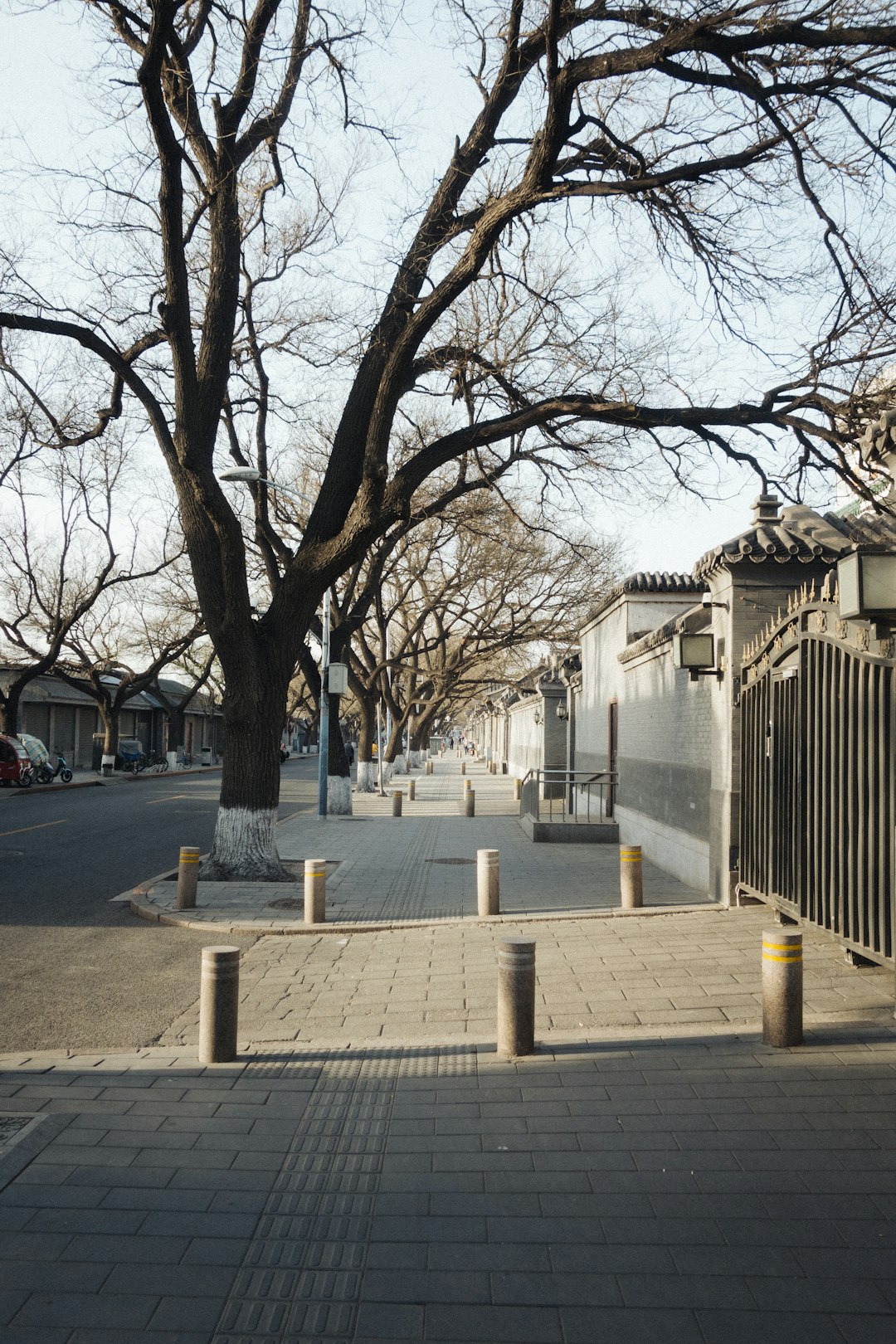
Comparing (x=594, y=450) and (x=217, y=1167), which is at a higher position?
(x=594, y=450)

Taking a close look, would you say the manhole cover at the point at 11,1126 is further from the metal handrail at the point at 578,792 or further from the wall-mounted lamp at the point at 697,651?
the metal handrail at the point at 578,792

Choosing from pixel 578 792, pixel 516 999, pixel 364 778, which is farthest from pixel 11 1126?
pixel 364 778

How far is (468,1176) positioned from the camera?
13.9 ft

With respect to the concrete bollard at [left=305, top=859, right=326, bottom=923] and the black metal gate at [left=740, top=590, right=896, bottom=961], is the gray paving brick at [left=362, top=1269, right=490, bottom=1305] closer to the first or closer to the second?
the black metal gate at [left=740, top=590, right=896, bottom=961]

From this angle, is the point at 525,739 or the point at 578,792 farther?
the point at 525,739

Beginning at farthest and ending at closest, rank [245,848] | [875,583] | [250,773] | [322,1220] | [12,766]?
1. [12,766]
2. [245,848]
3. [250,773]
4. [875,583]
5. [322,1220]

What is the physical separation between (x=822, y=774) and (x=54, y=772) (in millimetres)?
34913

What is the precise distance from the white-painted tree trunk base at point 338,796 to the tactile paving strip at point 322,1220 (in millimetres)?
18262

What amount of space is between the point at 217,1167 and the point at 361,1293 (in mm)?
1184

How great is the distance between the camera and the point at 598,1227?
3768 millimetres

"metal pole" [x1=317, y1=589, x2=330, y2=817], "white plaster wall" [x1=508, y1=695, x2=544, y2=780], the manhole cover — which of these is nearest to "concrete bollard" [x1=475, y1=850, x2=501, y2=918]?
the manhole cover

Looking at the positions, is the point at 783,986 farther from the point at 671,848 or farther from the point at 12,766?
the point at 12,766

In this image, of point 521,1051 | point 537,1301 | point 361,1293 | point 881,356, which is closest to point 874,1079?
point 521,1051

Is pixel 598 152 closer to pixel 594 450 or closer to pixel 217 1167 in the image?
pixel 594 450
